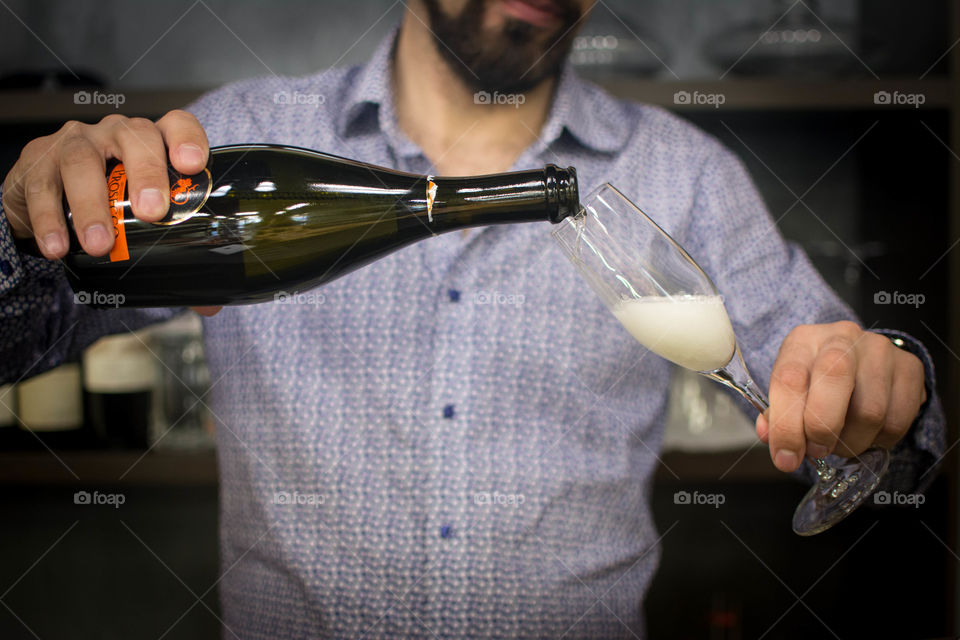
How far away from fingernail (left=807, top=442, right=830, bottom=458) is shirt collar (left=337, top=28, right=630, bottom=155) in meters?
0.44

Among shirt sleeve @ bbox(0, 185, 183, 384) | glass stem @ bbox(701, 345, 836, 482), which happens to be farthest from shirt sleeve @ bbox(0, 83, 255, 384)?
glass stem @ bbox(701, 345, 836, 482)

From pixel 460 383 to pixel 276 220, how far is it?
0.27m

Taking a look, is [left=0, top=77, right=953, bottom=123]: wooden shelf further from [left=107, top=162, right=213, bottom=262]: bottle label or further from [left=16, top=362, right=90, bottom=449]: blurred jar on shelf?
[left=107, top=162, right=213, bottom=262]: bottle label

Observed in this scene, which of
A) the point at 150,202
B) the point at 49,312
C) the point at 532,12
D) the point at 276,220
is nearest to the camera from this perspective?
the point at 150,202

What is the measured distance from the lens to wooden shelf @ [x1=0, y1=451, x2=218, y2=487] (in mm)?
1106

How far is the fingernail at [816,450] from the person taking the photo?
0.55 m

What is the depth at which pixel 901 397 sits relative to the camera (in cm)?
57

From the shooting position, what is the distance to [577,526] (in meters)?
0.81

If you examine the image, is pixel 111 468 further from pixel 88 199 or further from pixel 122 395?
pixel 88 199

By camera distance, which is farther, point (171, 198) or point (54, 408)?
point (54, 408)

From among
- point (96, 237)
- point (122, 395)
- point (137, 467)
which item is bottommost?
point (137, 467)

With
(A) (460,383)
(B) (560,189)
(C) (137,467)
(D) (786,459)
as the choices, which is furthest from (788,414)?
(C) (137,467)

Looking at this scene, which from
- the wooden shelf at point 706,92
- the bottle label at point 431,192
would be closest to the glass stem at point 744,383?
the bottle label at point 431,192

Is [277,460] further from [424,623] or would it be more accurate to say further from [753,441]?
[753,441]
